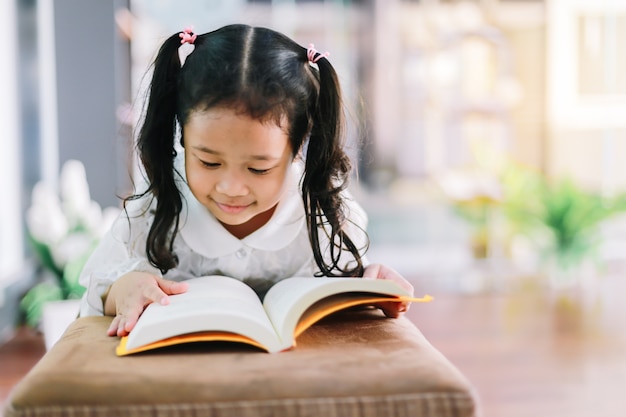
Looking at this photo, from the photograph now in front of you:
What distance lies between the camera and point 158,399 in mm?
782

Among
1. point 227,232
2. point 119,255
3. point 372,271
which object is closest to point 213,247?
point 227,232

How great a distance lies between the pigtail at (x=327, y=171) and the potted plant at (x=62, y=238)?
189 cm

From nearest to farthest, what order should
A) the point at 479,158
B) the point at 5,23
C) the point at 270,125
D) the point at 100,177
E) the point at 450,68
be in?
1. the point at 270,125
2. the point at 5,23
3. the point at 100,177
4. the point at 479,158
5. the point at 450,68

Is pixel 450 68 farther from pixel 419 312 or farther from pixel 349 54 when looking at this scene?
pixel 419 312

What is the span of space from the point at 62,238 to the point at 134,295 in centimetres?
205

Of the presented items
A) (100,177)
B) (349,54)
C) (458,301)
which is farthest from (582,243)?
(100,177)

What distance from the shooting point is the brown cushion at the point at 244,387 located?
779mm

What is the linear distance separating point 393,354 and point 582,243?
146 inches

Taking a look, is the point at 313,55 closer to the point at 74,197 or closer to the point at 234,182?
the point at 234,182

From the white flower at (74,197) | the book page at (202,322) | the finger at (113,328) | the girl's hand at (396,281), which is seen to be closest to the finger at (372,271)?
Answer: the girl's hand at (396,281)

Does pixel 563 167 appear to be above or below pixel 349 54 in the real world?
below

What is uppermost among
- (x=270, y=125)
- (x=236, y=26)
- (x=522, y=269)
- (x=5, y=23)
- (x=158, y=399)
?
(x=5, y=23)

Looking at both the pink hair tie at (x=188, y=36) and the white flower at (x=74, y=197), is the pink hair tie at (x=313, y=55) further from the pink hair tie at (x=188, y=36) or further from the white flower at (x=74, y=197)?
the white flower at (x=74, y=197)

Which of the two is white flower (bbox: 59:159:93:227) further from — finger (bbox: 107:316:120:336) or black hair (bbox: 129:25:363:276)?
finger (bbox: 107:316:120:336)
